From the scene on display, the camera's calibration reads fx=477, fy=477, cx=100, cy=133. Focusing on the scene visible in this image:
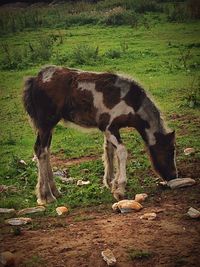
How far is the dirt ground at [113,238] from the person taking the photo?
195 inches

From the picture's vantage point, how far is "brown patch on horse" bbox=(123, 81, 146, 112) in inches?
287

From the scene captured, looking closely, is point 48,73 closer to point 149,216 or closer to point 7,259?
point 149,216

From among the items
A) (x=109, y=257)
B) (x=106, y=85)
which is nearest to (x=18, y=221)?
(x=109, y=257)

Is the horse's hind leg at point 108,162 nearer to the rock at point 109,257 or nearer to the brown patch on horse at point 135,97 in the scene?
the brown patch on horse at point 135,97

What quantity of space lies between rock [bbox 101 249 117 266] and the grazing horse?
192cm

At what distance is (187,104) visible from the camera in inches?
455

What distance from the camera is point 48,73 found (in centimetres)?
776

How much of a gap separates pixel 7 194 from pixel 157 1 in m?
20.8

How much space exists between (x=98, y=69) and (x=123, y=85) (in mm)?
8450

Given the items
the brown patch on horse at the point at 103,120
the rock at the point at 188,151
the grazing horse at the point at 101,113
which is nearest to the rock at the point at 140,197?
the grazing horse at the point at 101,113

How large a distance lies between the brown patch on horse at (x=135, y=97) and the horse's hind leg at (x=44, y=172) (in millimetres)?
1394

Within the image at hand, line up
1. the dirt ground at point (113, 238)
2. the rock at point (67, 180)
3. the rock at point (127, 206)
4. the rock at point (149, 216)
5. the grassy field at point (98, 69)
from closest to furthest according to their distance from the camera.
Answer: the dirt ground at point (113, 238) < the rock at point (149, 216) < the rock at point (127, 206) < the grassy field at point (98, 69) < the rock at point (67, 180)

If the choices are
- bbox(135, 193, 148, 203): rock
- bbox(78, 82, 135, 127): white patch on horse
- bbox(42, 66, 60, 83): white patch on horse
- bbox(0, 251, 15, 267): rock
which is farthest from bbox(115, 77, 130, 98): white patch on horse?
bbox(0, 251, 15, 267): rock

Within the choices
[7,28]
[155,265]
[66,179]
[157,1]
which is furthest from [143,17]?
[155,265]
